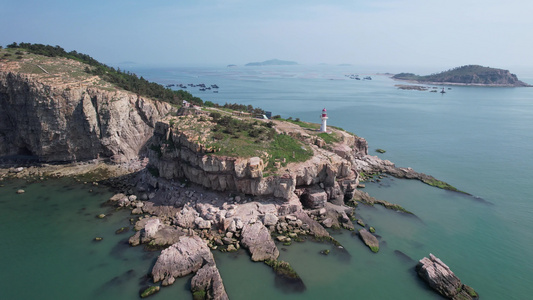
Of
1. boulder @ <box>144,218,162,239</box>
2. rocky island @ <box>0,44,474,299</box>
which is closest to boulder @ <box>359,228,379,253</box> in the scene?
rocky island @ <box>0,44,474,299</box>

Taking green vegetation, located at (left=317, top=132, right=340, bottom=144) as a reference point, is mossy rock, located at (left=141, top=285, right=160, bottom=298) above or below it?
below

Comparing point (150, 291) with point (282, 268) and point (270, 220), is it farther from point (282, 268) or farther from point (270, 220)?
point (270, 220)

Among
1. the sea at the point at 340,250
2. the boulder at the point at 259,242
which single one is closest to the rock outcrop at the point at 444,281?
the sea at the point at 340,250

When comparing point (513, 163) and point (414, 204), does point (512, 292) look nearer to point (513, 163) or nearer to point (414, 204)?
point (414, 204)

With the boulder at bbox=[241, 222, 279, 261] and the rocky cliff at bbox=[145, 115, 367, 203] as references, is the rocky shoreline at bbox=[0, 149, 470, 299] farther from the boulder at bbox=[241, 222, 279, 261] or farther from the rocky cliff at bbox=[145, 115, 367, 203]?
the rocky cliff at bbox=[145, 115, 367, 203]

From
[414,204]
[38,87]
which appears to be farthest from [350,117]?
[38,87]

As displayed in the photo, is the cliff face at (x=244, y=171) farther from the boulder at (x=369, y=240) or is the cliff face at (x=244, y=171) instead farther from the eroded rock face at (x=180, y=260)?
the eroded rock face at (x=180, y=260)
